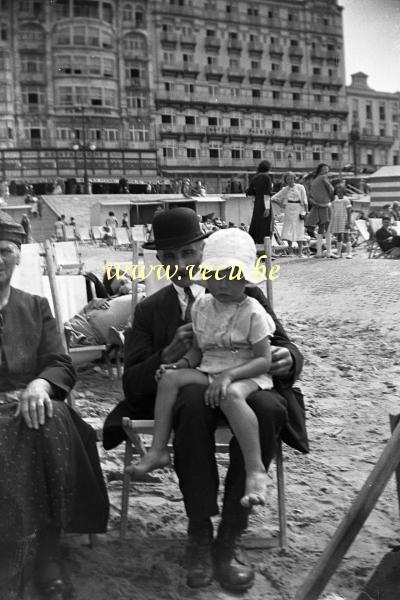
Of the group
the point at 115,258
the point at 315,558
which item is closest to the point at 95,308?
the point at 315,558

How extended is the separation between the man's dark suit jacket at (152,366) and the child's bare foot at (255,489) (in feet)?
0.94

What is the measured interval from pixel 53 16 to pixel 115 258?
38.7 metres

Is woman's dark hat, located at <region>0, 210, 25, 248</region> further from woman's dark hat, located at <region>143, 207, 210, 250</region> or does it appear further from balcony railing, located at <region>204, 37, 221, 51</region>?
balcony railing, located at <region>204, 37, 221, 51</region>

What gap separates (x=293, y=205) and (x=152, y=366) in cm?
1007

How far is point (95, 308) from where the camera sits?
5.16 m

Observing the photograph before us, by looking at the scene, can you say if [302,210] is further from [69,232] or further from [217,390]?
[69,232]

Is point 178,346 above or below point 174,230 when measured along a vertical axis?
A: below

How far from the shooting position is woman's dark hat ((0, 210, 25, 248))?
254 centimetres

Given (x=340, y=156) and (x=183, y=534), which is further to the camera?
(x=340, y=156)

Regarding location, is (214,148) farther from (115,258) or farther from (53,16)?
(115,258)

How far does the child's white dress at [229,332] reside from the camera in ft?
8.37

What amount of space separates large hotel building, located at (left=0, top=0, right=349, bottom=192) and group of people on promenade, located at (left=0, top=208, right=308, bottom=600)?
143 ft

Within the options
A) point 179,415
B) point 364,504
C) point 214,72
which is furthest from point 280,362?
point 214,72

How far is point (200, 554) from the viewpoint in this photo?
2.38m
